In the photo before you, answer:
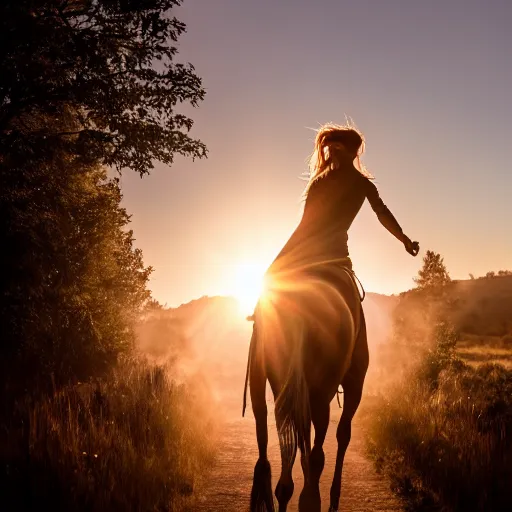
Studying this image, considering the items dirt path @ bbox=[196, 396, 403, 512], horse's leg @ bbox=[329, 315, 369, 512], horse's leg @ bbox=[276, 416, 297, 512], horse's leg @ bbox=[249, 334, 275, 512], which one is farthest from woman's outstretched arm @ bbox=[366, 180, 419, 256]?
dirt path @ bbox=[196, 396, 403, 512]

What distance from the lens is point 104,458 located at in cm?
518

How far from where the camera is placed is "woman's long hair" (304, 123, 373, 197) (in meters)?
4.49

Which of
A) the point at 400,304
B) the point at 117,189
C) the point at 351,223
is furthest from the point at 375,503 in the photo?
the point at 400,304

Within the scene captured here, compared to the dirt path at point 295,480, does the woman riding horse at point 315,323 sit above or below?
above

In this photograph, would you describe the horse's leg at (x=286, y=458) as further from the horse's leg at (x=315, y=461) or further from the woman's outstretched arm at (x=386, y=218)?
the woman's outstretched arm at (x=386, y=218)

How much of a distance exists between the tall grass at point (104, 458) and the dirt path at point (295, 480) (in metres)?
0.29

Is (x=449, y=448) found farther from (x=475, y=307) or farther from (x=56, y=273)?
(x=475, y=307)

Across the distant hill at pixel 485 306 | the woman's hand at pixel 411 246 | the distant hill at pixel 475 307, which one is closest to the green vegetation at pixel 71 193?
the woman's hand at pixel 411 246

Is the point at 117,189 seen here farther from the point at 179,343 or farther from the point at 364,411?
the point at 179,343


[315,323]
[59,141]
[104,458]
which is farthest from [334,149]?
[59,141]

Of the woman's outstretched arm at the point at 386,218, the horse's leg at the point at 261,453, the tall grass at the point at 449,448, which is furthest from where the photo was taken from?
the tall grass at the point at 449,448

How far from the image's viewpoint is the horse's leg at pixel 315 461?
3.62 meters

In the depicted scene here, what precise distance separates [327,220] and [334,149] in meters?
0.70

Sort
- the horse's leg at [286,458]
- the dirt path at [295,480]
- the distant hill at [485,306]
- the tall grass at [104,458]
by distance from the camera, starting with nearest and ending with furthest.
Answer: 1. the horse's leg at [286,458]
2. the tall grass at [104,458]
3. the dirt path at [295,480]
4. the distant hill at [485,306]
